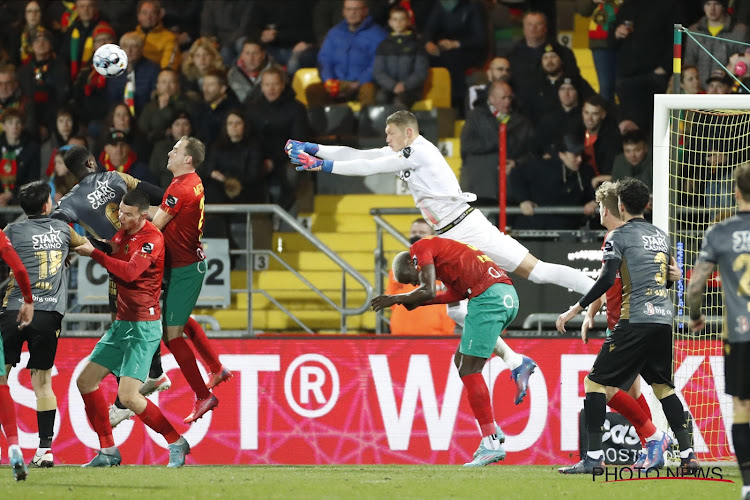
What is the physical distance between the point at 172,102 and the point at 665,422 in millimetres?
7454

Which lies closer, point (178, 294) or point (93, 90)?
point (178, 294)

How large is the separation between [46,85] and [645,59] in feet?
24.5

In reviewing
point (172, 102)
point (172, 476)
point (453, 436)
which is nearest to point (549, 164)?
point (453, 436)

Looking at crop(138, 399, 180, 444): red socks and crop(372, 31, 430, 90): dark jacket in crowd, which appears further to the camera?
crop(372, 31, 430, 90): dark jacket in crowd

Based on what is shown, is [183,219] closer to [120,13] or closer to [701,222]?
[701,222]

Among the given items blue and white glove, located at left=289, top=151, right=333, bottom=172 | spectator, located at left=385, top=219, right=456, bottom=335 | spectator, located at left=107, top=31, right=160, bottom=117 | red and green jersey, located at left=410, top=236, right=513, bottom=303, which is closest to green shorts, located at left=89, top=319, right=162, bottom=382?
blue and white glove, located at left=289, top=151, right=333, bottom=172

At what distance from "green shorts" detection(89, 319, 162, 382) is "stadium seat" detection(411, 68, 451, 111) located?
6789mm

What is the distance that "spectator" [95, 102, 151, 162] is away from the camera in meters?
14.8

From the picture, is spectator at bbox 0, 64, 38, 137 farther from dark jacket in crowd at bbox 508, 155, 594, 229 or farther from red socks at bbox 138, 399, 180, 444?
red socks at bbox 138, 399, 180, 444

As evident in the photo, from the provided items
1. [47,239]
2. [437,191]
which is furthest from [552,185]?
[47,239]

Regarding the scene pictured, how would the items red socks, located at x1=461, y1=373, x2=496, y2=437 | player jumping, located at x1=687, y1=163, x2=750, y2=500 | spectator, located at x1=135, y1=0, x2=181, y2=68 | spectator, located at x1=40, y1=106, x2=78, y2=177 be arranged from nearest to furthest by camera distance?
player jumping, located at x1=687, y1=163, x2=750, y2=500 < red socks, located at x1=461, y1=373, x2=496, y2=437 < spectator, located at x1=40, y1=106, x2=78, y2=177 < spectator, located at x1=135, y1=0, x2=181, y2=68

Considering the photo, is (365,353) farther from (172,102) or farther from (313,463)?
(172,102)

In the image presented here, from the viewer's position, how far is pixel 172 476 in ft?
30.2

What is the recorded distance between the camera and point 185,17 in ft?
57.0
